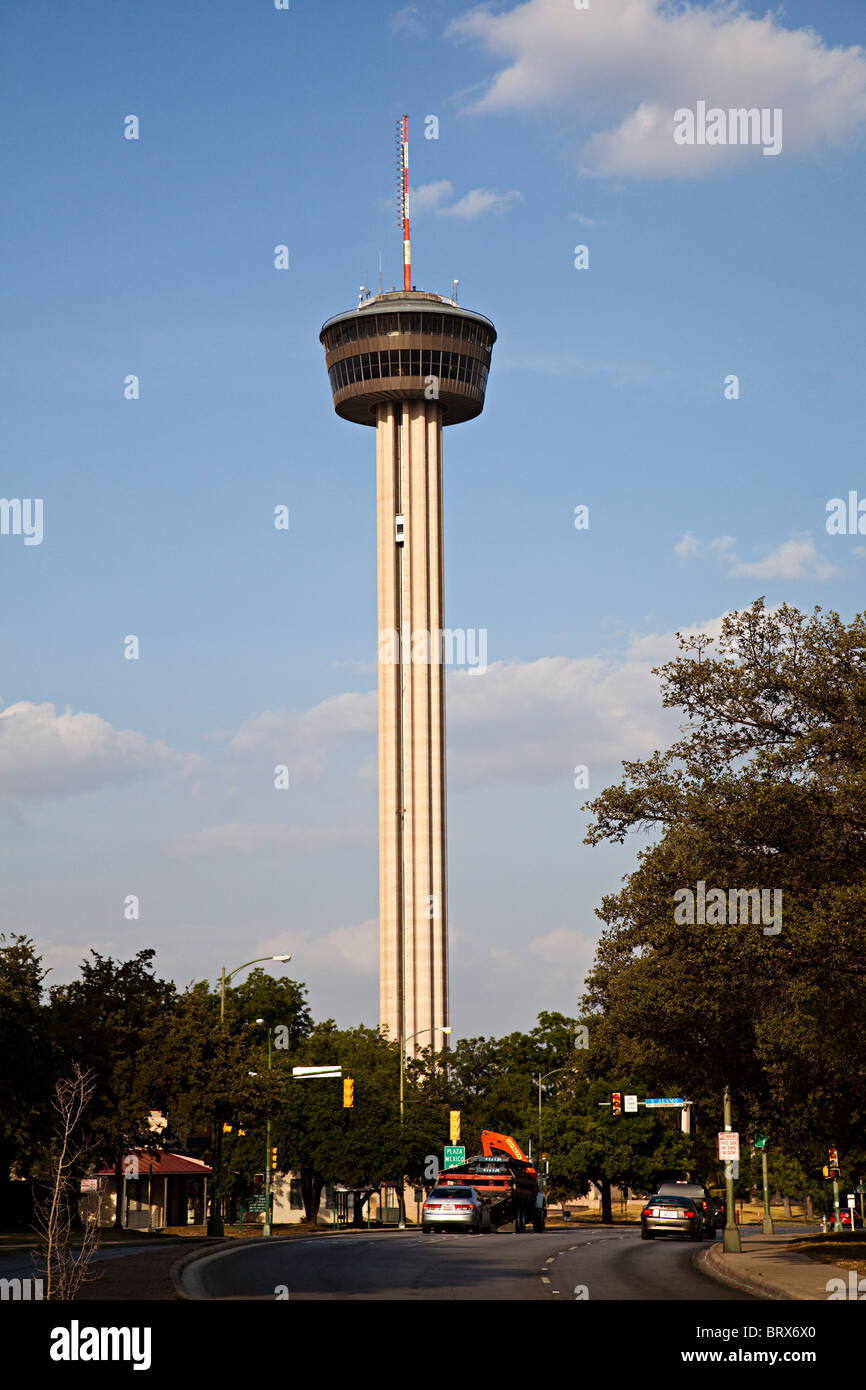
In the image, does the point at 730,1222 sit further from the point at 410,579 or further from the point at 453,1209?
the point at 410,579

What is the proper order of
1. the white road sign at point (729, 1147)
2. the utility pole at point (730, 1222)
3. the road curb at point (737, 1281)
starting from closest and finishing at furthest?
the road curb at point (737, 1281)
the white road sign at point (729, 1147)
the utility pole at point (730, 1222)

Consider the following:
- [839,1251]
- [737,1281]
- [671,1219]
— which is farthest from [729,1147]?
[671,1219]

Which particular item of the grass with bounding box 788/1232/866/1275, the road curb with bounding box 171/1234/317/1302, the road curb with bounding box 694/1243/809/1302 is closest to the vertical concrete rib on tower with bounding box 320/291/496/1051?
the road curb with bounding box 171/1234/317/1302

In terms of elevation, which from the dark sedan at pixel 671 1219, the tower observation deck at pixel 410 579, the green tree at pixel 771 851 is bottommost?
the dark sedan at pixel 671 1219

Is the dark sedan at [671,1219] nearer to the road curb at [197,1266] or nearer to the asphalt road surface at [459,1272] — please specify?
the asphalt road surface at [459,1272]

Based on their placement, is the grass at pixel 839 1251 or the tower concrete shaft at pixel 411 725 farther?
the tower concrete shaft at pixel 411 725

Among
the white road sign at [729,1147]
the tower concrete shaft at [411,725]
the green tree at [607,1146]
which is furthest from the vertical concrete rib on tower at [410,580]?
the white road sign at [729,1147]
